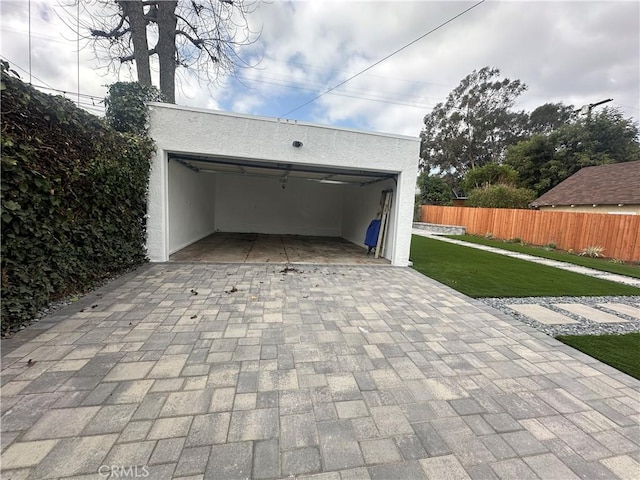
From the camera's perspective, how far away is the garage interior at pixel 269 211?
22.7ft

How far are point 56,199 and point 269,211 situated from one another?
902 centimetres

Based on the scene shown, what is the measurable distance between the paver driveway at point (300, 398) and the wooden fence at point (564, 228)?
10131 mm

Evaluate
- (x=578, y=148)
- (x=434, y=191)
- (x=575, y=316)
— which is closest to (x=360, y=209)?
(x=575, y=316)

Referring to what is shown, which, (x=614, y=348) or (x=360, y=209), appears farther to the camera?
(x=360, y=209)

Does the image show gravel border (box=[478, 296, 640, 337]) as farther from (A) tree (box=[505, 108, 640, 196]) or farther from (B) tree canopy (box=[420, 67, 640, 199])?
(A) tree (box=[505, 108, 640, 196])

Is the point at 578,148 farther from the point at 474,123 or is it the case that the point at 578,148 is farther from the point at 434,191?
the point at 474,123

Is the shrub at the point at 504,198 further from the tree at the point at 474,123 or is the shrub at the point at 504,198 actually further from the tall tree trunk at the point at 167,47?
the tall tree trunk at the point at 167,47

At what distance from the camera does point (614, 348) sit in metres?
3.03

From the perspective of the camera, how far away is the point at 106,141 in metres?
4.09

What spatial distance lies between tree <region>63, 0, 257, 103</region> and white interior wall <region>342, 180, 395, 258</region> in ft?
18.7

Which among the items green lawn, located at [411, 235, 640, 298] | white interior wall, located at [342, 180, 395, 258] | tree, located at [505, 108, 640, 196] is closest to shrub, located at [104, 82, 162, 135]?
white interior wall, located at [342, 180, 395, 258]

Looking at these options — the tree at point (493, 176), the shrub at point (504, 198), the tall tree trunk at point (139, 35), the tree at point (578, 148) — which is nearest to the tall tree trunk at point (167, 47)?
the tall tree trunk at point (139, 35)

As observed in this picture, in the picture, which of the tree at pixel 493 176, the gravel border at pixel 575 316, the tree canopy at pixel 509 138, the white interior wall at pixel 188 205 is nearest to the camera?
the gravel border at pixel 575 316

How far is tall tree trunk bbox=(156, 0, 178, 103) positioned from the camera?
8.24m
